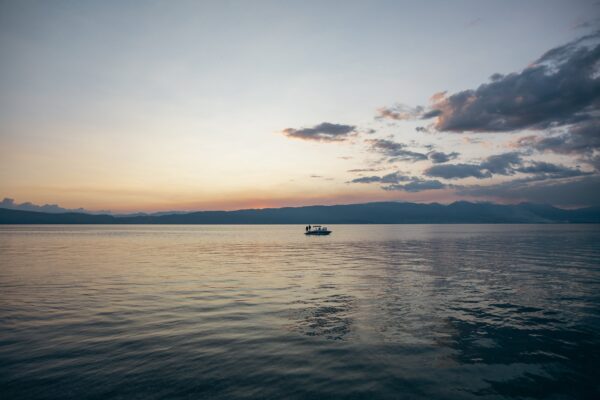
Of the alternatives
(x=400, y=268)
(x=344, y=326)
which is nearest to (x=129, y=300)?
(x=344, y=326)

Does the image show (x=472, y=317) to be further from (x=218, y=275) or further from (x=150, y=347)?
(x=218, y=275)

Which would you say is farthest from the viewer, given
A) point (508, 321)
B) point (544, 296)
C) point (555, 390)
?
point (544, 296)

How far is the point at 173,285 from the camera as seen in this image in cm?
3356

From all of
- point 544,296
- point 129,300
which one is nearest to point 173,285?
point 129,300

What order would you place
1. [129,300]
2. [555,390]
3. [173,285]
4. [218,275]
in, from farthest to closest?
[218,275] < [173,285] < [129,300] < [555,390]

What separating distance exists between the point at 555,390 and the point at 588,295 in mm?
22268

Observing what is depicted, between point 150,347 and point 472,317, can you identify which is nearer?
point 150,347

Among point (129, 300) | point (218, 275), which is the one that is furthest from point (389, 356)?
point (218, 275)

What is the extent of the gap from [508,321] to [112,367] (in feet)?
71.4

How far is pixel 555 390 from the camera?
40.5 ft

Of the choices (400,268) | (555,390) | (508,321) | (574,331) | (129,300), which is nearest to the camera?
(555,390)

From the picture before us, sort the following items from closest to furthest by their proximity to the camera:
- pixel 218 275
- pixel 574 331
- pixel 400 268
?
1. pixel 574 331
2. pixel 218 275
3. pixel 400 268

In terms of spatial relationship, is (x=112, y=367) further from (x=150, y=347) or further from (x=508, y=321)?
(x=508, y=321)

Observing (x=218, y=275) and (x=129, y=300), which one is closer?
(x=129, y=300)
